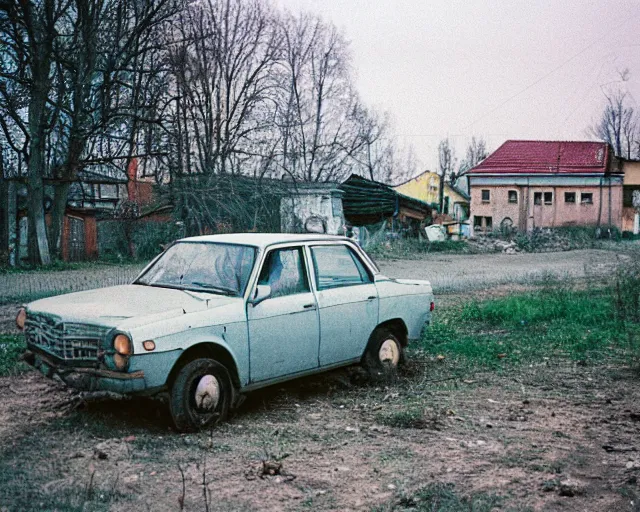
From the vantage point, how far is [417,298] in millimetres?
7895

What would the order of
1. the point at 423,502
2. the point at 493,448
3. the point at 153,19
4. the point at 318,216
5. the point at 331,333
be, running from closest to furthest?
1. the point at 423,502
2. the point at 493,448
3. the point at 331,333
4. the point at 153,19
5. the point at 318,216

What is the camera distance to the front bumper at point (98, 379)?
206 inches

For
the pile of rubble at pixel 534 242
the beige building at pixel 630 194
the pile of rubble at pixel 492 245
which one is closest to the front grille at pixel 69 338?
the pile of rubble at pixel 492 245

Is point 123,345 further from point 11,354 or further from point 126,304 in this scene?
point 11,354

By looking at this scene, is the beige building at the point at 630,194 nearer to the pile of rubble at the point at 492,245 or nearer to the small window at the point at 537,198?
the small window at the point at 537,198

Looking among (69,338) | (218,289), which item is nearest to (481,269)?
(218,289)

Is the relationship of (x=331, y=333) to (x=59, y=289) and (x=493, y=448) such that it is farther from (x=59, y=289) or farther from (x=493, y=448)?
(x=59, y=289)

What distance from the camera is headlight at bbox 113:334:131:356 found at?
17.1ft

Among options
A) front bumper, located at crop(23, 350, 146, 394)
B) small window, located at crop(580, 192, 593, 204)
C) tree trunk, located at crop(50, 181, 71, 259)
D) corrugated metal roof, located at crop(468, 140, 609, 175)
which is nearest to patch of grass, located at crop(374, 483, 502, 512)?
front bumper, located at crop(23, 350, 146, 394)

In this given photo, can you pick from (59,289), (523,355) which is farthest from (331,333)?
(59,289)

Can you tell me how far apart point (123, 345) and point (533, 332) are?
23.2 feet

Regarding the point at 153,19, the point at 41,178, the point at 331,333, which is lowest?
the point at 331,333

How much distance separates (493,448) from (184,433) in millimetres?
2379

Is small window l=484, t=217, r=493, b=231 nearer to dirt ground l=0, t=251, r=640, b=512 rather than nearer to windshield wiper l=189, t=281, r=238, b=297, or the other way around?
dirt ground l=0, t=251, r=640, b=512
